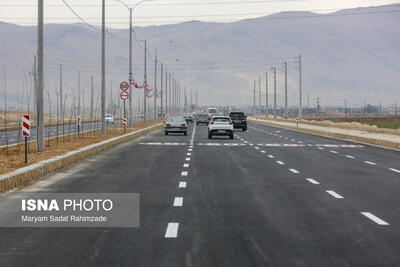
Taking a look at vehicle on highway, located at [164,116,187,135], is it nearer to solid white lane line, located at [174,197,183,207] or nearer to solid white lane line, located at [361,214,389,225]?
solid white lane line, located at [174,197,183,207]

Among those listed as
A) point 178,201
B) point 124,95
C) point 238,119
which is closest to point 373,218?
point 178,201

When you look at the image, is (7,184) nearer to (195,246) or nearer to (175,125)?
(195,246)

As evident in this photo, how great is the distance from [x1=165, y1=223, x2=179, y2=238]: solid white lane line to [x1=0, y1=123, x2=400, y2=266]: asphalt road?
0.01 meters

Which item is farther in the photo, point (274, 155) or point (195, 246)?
point (274, 155)

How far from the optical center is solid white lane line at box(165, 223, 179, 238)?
8984mm

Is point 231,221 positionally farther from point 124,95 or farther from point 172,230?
point 124,95

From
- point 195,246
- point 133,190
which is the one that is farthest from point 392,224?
point 133,190

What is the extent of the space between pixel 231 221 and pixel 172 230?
1218 mm

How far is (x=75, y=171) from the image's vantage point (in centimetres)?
1870

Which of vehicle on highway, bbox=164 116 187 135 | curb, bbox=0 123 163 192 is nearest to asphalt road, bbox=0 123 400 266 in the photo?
curb, bbox=0 123 163 192

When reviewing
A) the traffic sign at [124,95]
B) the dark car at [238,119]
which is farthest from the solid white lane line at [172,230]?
the dark car at [238,119]

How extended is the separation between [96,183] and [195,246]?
24.8ft

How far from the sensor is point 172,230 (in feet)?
30.7

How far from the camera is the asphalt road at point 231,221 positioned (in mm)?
7672
